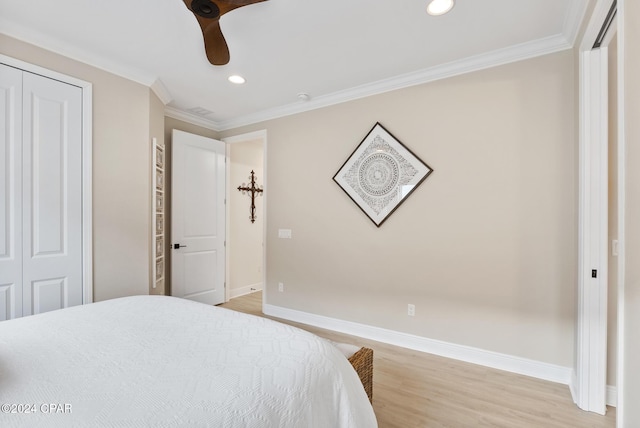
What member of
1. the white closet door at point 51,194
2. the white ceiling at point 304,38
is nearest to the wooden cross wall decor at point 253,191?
the white ceiling at point 304,38

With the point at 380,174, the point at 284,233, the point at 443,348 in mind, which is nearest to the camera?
the point at 443,348

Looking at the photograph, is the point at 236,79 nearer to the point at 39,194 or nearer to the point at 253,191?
the point at 39,194

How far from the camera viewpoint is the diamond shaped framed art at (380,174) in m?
2.83

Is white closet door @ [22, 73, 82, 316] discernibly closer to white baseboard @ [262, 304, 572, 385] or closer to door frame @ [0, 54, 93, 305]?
door frame @ [0, 54, 93, 305]

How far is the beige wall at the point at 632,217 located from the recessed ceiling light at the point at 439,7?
3.19ft

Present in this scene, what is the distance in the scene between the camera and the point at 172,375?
3.33 feet

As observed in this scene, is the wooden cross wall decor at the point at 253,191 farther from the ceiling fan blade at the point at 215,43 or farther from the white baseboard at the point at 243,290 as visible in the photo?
the ceiling fan blade at the point at 215,43

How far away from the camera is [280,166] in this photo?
3721 mm

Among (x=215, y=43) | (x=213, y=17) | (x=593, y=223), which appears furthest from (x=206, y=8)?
(x=593, y=223)

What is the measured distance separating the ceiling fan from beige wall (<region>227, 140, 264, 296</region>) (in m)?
2.59

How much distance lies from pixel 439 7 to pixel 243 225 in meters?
3.80

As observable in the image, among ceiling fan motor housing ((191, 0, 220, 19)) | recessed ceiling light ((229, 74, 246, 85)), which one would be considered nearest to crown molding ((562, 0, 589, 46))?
ceiling fan motor housing ((191, 0, 220, 19))

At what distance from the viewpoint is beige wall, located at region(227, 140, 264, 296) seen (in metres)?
4.52

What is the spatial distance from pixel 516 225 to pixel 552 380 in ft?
3.86
